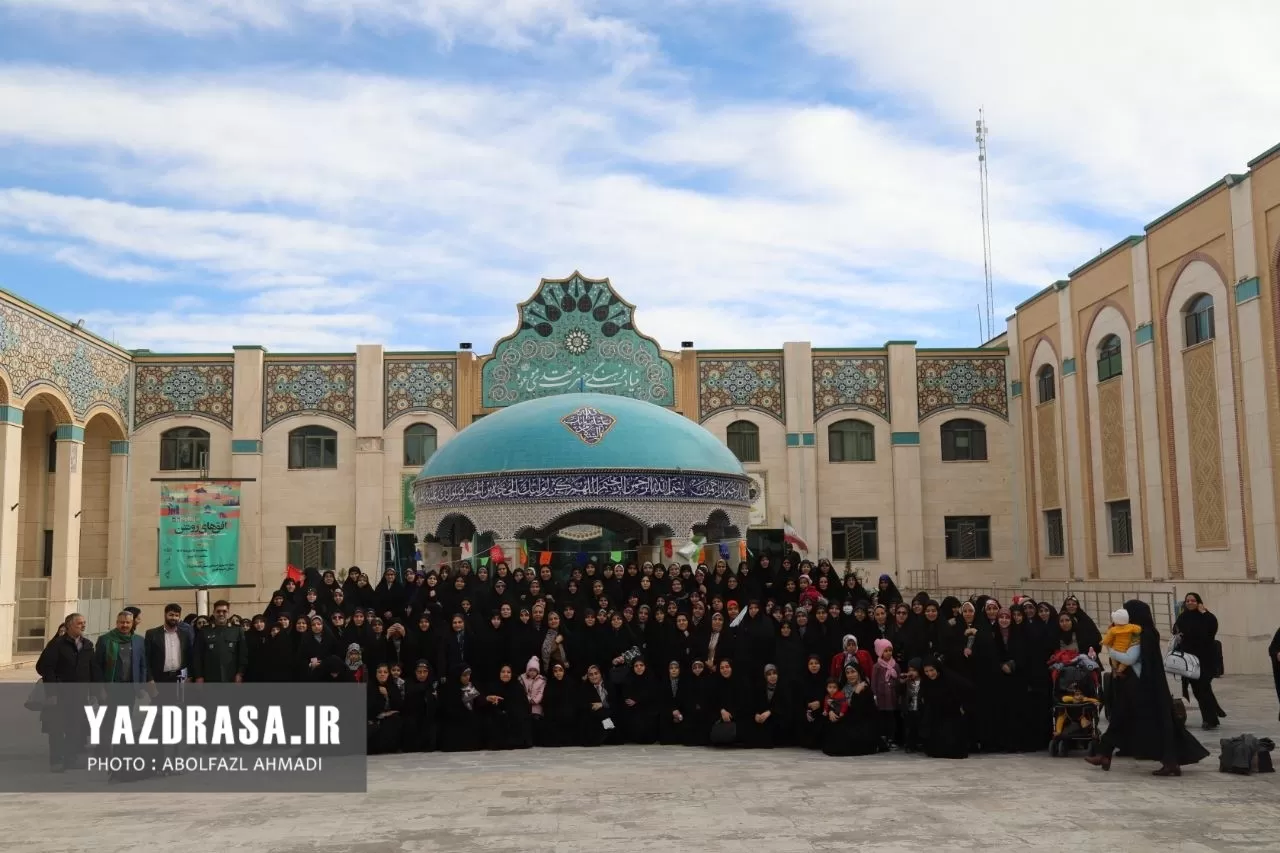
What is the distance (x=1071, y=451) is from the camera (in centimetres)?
2317

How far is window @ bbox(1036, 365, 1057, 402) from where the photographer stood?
24.7 meters

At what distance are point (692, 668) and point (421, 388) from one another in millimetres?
16443

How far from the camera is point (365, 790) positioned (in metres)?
7.91

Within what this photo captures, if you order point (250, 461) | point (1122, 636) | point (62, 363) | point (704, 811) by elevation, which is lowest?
point (704, 811)

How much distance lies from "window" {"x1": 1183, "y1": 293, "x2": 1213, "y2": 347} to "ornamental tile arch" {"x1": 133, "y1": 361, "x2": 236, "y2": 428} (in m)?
18.9

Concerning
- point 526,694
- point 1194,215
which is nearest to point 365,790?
point 526,694

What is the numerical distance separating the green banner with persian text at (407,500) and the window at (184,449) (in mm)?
4237

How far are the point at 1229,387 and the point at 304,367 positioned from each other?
18.2 meters

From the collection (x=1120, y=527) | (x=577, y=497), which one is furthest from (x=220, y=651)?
(x=1120, y=527)

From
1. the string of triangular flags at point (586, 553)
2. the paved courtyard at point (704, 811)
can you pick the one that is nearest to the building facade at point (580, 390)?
the string of triangular flags at point (586, 553)

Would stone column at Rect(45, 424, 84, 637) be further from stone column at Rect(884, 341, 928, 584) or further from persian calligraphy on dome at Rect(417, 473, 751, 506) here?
stone column at Rect(884, 341, 928, 584)

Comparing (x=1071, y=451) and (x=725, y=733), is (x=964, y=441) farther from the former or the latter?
(x=725, y=733)

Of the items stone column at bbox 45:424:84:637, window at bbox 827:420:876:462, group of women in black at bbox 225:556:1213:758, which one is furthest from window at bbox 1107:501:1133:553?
stone column at bbox 45:424:84:637

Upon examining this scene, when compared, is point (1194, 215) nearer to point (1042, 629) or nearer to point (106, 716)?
point (1042, 629)
